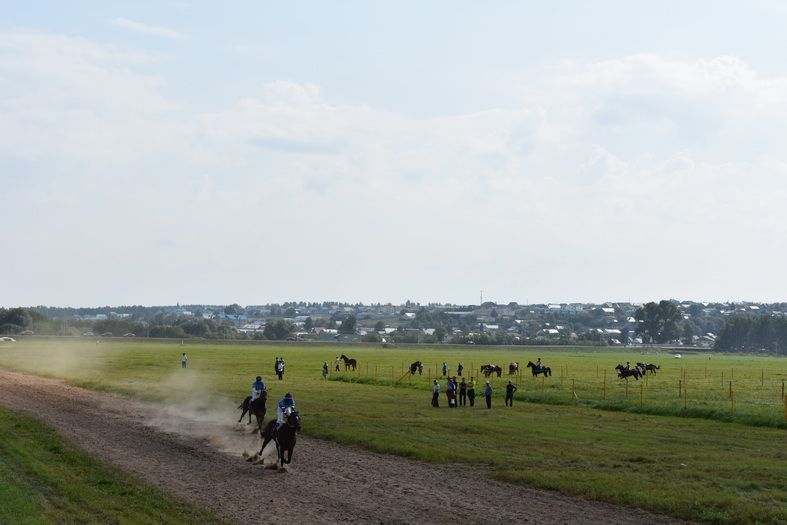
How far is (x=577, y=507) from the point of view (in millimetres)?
21984

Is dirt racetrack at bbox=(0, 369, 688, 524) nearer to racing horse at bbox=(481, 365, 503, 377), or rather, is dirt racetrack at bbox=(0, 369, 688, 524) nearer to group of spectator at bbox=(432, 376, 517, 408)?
group of spectator at bbox=(432, 376, 517, 408)

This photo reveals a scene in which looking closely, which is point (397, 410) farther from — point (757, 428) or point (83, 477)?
point (83, 477)

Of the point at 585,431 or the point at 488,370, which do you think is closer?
the point at 585,431

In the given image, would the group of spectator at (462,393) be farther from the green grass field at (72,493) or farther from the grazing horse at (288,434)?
the green grass field at (72,493)

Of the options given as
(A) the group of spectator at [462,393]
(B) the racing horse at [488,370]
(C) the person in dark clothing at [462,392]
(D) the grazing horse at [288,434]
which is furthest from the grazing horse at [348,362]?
(D) the grazing horse at [288,434]

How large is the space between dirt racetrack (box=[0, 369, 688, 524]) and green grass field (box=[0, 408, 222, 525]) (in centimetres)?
75

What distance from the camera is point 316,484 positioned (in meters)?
24.5

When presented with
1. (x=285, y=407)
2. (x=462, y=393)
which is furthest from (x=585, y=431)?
(x=285, y=407)

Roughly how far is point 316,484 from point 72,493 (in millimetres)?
5911

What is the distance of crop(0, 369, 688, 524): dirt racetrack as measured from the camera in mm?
20891

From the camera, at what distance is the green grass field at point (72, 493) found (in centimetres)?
1973

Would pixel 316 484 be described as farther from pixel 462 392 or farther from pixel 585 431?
pixel 462 392

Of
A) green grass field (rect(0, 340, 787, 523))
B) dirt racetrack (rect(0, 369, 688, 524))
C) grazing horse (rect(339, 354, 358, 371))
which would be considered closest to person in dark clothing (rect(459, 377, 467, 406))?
green grass field (rect(0, 340, 787, 523))

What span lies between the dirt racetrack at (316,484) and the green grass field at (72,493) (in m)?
0.75
